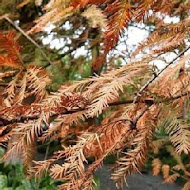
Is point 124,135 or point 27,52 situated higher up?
point 27,52

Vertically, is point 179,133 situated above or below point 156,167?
below

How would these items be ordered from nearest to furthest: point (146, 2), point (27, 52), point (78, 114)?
point (146, 2), point (78, 114), point (27, 52)

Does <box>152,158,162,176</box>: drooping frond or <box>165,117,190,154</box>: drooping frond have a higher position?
<box>152,158,162,176</box>: drooping frond

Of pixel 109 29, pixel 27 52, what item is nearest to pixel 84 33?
pixel 27 52

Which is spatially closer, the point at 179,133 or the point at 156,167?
the point at 179,133

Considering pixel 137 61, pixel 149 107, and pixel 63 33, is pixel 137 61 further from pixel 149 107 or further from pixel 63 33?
pixel 63 33

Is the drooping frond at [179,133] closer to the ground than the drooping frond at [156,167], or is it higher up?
closer to the ground

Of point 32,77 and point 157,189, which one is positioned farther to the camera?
point 157,189

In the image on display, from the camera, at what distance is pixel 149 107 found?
99cm

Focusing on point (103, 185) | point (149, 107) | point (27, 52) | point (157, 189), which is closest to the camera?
point (149, 107)

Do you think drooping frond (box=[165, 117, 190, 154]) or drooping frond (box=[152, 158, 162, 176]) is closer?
drooping frond (box=[165, 117, 190, 154])

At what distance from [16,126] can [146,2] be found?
40 centimetres

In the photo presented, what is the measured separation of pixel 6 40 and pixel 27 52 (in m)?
2.44

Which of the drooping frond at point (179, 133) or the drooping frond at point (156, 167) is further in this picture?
the drooping frond at point (156, 167)
